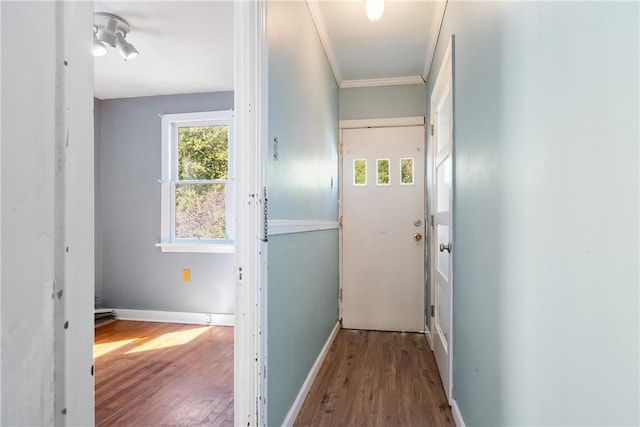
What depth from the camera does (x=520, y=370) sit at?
3.24 feet

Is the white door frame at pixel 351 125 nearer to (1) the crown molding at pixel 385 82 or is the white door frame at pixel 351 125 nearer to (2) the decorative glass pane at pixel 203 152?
(1) the crown molding at pixel 385 82

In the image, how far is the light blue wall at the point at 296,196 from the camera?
5.15 feet

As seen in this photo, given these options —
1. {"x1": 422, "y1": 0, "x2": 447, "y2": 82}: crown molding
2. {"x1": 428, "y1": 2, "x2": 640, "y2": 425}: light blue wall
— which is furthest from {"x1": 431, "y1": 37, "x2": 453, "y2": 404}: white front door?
{"x1": 428, "y1": 2, "x2": 640, "y2": 425}: light blue wall

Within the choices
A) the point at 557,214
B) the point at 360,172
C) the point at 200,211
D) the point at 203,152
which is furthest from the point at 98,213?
the point at 557,214

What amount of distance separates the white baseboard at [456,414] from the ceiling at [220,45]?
239 cm

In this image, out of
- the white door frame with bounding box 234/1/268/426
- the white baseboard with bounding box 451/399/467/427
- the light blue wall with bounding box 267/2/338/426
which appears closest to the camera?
the white door frame with bounding box 234/1/268/426

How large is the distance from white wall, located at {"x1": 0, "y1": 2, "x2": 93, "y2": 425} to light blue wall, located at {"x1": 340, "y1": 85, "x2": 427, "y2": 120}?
3.14 metres

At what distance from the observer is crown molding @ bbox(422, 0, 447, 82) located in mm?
2230

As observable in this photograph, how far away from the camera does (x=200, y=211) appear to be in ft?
12.0

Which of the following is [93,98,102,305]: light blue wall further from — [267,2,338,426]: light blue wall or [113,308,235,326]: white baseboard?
[267,2,338,426]: light blue wall

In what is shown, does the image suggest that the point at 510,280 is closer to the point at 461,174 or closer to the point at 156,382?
the point at 461,174

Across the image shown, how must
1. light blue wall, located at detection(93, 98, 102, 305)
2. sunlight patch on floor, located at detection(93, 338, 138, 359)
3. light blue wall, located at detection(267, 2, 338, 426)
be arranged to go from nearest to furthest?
light blue wall, located at detection(267, 2, 338, 426) < sunlight patch on floor, located at detection(93, 338, 138, 359) < light blue wall, located at detection(93, 98, 102, 305)

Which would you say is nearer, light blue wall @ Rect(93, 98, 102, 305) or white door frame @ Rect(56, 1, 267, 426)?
white door frame @ Rect(56, 1, 267, 426)

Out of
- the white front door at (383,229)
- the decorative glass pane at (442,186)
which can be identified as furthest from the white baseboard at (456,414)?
the white front door at (383,229)
